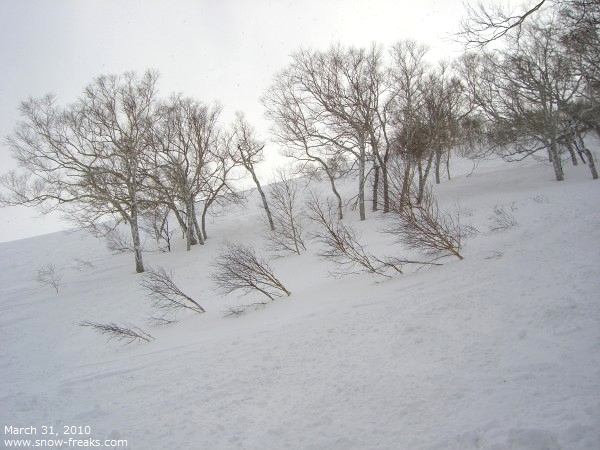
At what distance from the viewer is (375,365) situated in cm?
459

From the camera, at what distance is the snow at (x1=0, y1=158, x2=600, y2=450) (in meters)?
3.27

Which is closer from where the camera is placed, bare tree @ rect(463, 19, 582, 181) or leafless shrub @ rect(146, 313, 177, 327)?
leafless shrub @ rect(146, 313, 177, 327)

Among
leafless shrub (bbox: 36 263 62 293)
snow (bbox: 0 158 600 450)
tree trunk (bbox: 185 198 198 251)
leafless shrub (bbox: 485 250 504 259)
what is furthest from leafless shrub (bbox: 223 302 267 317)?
leafless shrub (bbox: 36 263 62 293)

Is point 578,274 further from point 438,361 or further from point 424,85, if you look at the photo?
point 424,85

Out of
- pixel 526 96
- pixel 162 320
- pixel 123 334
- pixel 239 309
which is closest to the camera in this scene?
pixel 239 309

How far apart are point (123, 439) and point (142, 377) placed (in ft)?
6.18

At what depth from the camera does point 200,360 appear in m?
6.21

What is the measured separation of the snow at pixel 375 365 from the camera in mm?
3270

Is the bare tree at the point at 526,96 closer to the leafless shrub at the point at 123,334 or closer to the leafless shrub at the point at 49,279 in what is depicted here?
the leafless shrub at the point at 123,334

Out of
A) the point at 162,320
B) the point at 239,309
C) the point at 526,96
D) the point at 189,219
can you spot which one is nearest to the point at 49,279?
the point at 189,219

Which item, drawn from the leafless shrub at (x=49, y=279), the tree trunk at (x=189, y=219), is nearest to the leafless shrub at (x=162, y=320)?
the tree trunk at (x=189, y=219)

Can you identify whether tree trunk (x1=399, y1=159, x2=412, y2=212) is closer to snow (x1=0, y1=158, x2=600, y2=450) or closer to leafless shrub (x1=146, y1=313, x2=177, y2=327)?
snow (x1=0, y1=158, x2=600, y2=450)

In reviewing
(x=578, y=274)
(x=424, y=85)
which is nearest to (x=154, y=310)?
(x=578, y=274)

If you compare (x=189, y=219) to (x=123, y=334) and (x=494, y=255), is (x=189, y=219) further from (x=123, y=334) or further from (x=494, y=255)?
(x=494, y=255)
